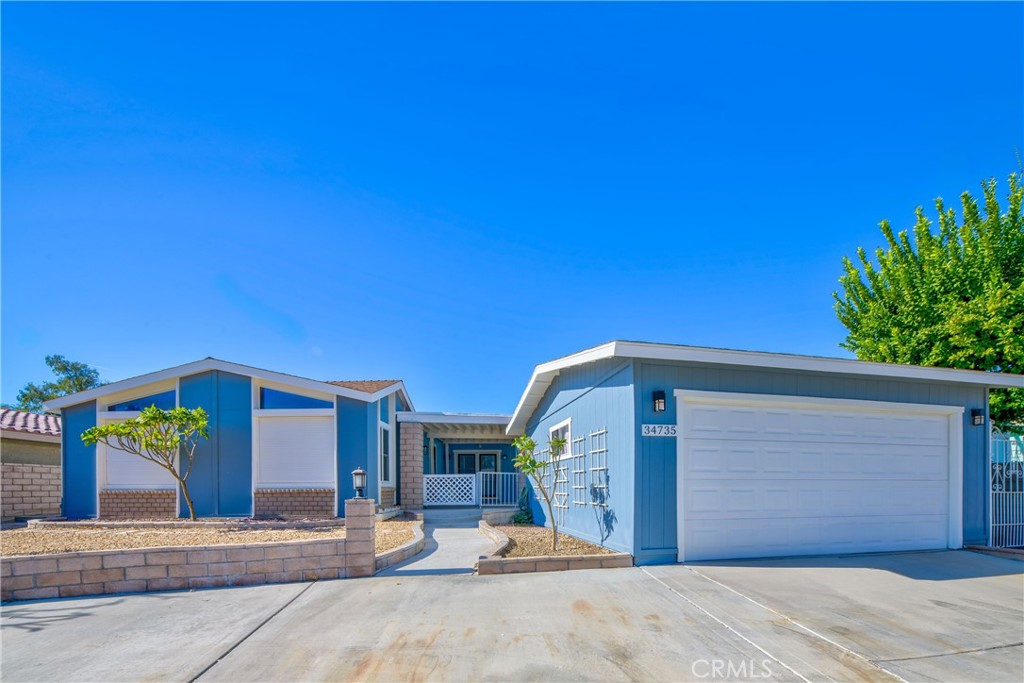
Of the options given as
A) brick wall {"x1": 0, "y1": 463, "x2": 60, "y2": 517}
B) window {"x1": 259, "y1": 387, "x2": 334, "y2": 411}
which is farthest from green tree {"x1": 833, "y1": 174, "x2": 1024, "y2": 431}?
brick wall {"x1": 0, "y1": 463, "x2": 60, "y2": 517}

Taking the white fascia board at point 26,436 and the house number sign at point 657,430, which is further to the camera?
the white fascia board at point 26,436

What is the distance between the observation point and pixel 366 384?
592 inches

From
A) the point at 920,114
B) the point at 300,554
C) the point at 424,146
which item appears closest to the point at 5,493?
the point at 300,554

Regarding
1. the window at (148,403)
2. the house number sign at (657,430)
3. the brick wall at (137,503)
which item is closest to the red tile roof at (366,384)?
the window at (148,403)

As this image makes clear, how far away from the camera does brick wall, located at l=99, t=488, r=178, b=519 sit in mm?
12906

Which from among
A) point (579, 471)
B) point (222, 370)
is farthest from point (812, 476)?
point (222, 370)

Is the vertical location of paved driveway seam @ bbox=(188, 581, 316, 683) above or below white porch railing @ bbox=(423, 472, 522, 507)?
above

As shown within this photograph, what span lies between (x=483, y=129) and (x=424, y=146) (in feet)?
4.78

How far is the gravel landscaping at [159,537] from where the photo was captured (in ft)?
24.9

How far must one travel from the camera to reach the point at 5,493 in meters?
13.3

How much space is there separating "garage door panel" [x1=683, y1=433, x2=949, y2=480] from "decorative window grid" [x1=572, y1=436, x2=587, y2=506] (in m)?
2.43

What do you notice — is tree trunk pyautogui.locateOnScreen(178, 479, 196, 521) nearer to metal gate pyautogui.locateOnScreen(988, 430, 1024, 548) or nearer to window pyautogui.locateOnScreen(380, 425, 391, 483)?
window pyautogui.locateOnScreen(380, 425, 391, 483)

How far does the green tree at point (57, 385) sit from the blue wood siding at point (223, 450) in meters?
25.1

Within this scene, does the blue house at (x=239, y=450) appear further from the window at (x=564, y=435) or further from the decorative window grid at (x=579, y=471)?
the decorative window grid at (x=579, y=471)
